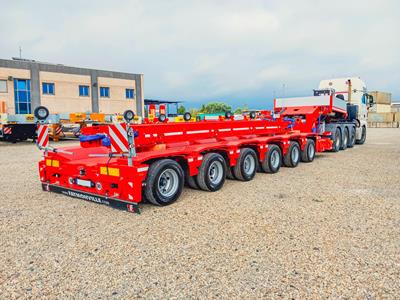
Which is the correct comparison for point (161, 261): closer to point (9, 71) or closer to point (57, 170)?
point (57, 170)

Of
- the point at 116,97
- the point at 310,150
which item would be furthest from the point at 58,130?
the point at 116,97

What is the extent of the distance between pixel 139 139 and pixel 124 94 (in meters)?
35.2

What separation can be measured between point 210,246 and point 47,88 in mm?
34061

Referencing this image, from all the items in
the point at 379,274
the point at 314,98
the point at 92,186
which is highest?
the point at 314,98

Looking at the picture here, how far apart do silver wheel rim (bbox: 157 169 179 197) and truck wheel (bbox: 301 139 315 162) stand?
6.12 metres

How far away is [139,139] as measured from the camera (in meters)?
5.89

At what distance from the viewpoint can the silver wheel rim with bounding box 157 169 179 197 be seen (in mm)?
5734

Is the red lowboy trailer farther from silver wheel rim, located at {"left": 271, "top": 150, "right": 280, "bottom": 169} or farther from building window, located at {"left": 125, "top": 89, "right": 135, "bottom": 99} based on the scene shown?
building window, located at {"left": 125, "top": 89, "right": 135, "bottom": 99}

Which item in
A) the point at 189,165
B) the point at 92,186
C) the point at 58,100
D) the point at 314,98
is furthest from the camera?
the point at 58,100

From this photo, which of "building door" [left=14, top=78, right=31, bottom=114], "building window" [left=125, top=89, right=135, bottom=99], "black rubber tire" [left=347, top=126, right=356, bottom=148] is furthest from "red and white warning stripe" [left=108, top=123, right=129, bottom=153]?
"building window" [left=125, top=89, right=135, bottom=99]

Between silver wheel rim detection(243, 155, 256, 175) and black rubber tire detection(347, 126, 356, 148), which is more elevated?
black rubber tire detection(347, 126, 356, 148)

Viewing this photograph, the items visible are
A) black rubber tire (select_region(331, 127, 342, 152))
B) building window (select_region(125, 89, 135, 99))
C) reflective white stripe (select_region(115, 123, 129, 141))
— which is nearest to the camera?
reflective white stripe (select_region(115, 123, 129, 141))

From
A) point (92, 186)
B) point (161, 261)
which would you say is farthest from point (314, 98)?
point (161, 261)

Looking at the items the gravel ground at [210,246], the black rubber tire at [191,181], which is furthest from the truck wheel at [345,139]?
the black rubber tire at [191,181]
